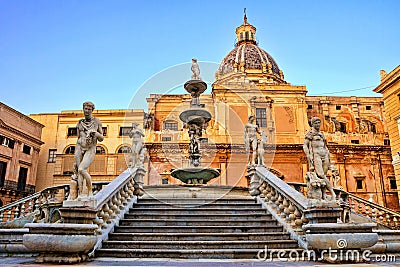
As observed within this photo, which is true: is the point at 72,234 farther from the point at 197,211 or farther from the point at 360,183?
the point at 360,183

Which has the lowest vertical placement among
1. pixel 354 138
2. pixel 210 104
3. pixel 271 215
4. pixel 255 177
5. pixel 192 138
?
pixel 271 215

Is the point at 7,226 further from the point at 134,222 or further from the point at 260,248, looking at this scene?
the point at 260,248

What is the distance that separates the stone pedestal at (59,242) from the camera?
238 inches

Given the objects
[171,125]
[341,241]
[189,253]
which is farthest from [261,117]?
[189,253]

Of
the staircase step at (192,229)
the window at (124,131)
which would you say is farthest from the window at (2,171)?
the staircase step at (192,229)

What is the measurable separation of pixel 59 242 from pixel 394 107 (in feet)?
87.0

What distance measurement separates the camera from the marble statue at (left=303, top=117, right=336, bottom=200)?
7371 mm

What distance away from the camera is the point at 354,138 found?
36.4 metres

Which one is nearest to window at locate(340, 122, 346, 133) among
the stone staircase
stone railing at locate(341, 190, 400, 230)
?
stone railing at locate(341, 190, 400, 230)

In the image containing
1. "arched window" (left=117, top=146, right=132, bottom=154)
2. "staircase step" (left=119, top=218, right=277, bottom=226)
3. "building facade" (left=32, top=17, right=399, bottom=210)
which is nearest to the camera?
"staircase step" (left=119, top=218, right=277, bottom=226)

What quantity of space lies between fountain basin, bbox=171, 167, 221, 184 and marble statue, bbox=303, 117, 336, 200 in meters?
5.72

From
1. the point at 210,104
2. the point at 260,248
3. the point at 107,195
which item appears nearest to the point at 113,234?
the point at 107,195

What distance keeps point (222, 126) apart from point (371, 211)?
23.3m

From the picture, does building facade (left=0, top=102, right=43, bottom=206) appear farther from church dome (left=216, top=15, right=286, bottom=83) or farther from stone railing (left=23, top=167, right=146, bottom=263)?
stone railing (left=23, top=167, right=146, bottom=263)
